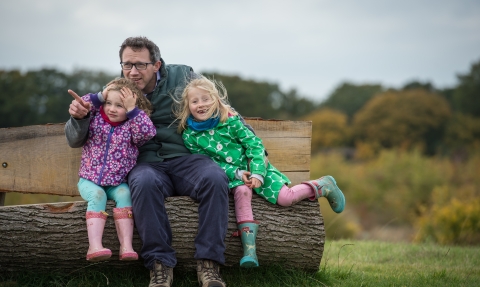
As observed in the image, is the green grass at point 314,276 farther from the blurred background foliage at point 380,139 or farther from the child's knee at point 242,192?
the blurred background foliage at point 380,139

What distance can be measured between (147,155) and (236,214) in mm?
875

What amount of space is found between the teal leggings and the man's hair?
1.10 m

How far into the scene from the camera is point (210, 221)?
3217 mm

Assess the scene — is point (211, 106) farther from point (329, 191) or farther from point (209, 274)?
point (209, 274)

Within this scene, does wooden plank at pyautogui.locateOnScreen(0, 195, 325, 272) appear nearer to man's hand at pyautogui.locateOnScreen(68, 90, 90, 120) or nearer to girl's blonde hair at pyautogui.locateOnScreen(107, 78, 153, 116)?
man's hand at pyautogui.locateOnScreen(68, 90, 90, 120)

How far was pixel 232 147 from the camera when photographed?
3.67m

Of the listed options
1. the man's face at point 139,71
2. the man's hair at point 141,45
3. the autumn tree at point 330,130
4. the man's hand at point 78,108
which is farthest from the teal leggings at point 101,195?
the autumn tree at point 330,130

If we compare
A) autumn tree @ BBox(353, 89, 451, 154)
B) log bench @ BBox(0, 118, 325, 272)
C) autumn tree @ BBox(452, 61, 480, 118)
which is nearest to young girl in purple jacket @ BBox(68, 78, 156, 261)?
log bench @ BBox(0, 118, 325, 272)

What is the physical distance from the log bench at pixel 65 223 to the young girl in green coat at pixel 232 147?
0.39ft

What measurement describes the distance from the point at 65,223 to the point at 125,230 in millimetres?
455

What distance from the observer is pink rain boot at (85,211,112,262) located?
311 cm

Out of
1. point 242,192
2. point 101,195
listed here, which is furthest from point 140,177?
point 242,192

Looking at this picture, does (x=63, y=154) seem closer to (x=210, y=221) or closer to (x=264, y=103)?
(x=210, y=221)

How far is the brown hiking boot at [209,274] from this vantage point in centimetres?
310
